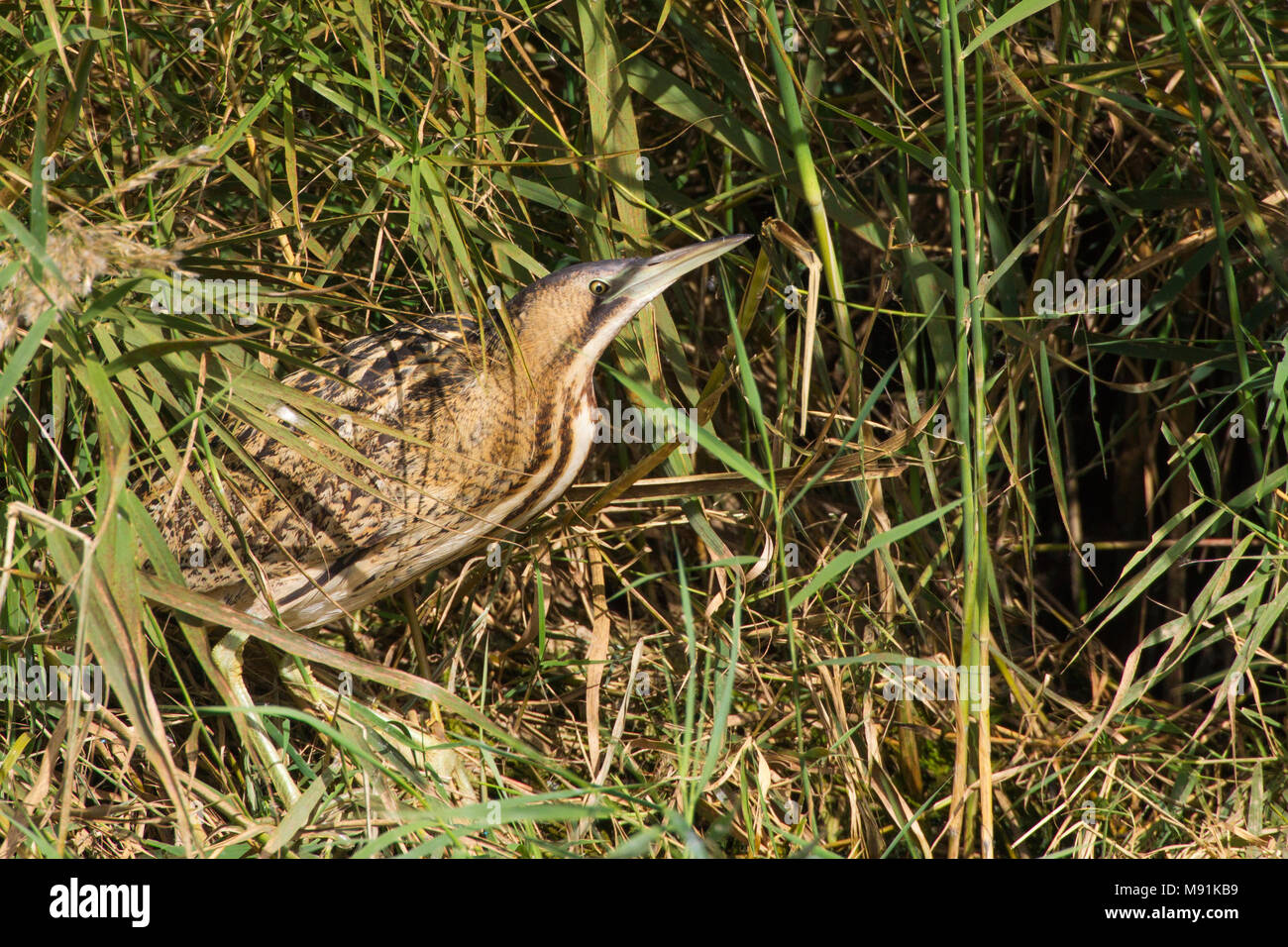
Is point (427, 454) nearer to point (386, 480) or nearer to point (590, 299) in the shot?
point (386, 480)

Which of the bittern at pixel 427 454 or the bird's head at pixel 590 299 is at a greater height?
the bird's head at pixel 590 299

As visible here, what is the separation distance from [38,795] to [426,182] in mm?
929

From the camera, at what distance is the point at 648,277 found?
1.90 metres

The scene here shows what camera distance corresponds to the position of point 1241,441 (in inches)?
94.5

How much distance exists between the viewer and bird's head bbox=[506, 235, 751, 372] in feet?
6.20

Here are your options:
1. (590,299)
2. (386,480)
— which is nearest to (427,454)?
(386,480)

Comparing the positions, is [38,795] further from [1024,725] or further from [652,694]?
[1024,725]

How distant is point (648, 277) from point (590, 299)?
10 cm

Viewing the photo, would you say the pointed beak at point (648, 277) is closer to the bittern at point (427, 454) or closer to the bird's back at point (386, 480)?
the bittern at point (427, 454)

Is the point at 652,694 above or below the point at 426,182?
below

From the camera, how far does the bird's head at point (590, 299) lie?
1891 millimetres

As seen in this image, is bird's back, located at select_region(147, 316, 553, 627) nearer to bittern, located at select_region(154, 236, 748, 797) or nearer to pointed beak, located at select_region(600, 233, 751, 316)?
bittern, located at select_region(154, 236, 748, 797)

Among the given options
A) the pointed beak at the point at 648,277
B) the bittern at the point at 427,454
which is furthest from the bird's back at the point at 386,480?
the pointed beak at the point at 648,277

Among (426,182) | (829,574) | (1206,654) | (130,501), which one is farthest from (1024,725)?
(130,501)
